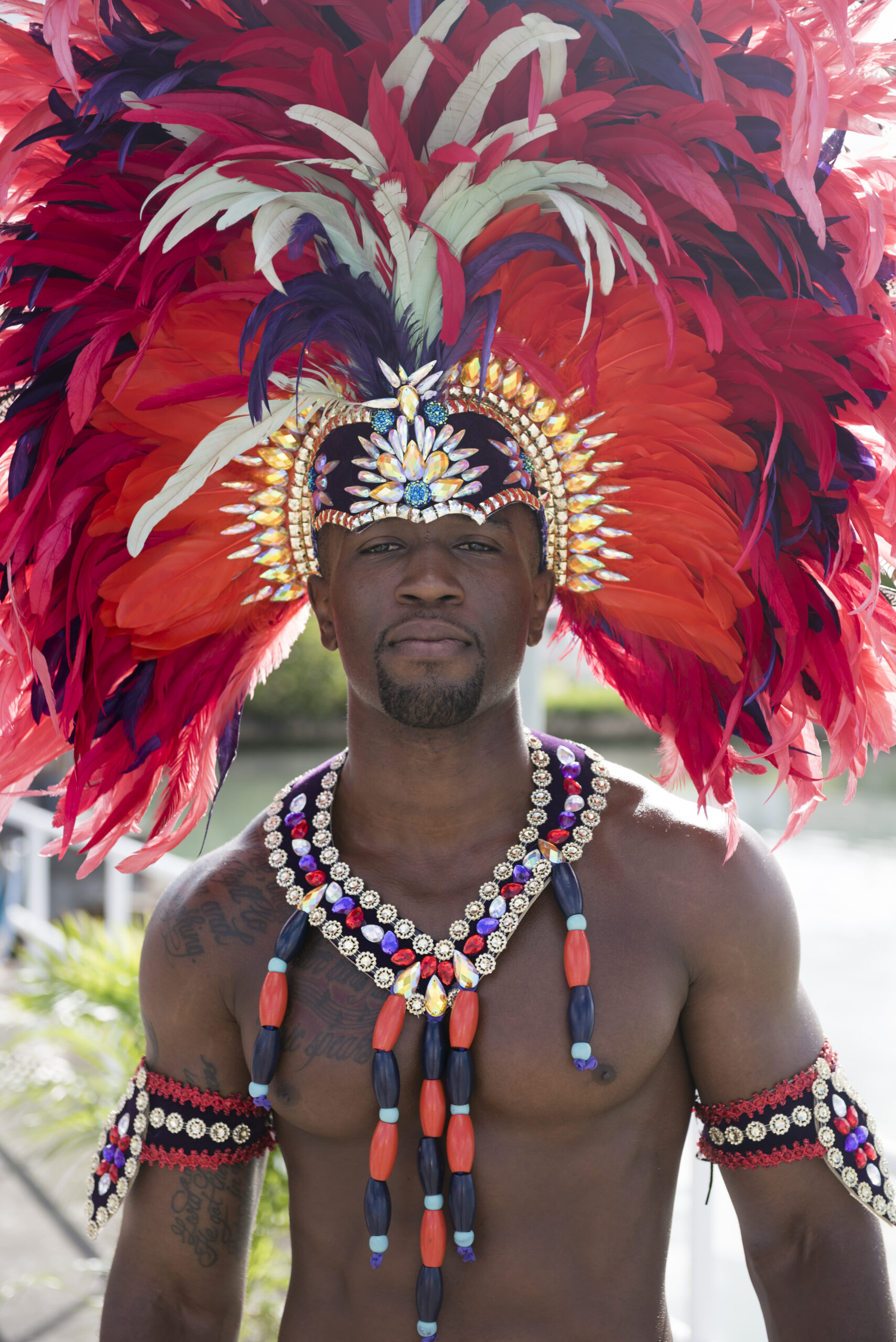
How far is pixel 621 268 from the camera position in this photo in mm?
1982

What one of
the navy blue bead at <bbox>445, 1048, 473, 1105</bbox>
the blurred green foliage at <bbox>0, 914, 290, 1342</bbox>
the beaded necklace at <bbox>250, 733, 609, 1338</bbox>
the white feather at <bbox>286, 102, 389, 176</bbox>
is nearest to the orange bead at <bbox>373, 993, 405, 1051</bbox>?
the beaded necklace at <bbox>250, 733, 609, 1338</bbox>

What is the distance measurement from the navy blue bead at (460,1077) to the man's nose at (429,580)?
0.78m

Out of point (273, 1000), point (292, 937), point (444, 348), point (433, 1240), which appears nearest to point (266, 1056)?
point (273, 1000)

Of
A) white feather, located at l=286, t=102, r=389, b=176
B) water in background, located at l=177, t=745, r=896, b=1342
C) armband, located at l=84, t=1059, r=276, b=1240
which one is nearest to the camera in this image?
white feather, located at l=286, t=102, r=389, b=176

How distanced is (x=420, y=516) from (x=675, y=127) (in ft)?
2.38

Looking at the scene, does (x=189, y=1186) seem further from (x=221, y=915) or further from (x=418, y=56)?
(x=418, y=56)

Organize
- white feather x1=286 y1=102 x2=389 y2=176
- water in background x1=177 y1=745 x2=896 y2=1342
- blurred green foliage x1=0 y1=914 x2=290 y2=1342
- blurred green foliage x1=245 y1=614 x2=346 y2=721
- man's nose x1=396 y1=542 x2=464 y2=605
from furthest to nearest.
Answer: blurred green foliage x1=245 y1=614 x2=346 y2=721 → blurred green foliage x1=0 y1=914 x2=290 y2=1342 → water in background x1=177 y1=745 x2=896 y2=1342 → man's nose x1=396 y1=542 x2=464 y2=605 → white feather x1=286 y1=102 x2=389 y2=176

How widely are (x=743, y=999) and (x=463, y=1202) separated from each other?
1.95 feet

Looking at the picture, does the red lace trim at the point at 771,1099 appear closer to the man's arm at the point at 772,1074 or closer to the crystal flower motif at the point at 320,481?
the man's arm at the point at 772,1074

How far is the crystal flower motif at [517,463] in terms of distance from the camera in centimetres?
204

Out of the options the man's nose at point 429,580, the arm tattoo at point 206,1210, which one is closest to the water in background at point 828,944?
the man's nose at point 429,580

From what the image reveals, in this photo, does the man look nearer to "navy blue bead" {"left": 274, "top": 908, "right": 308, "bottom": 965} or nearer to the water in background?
"navy blue bead" {"left": 274, "top": 908, "right": 308, "bottom": 965}

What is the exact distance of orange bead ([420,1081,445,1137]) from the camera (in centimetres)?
202

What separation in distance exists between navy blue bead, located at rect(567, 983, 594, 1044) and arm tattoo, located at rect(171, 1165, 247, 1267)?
0.75m
